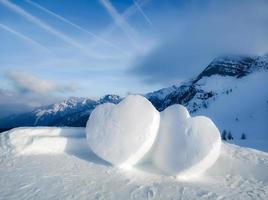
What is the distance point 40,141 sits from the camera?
11828 mm

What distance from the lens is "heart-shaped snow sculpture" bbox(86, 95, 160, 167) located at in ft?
34.0

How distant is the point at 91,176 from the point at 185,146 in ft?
9.43

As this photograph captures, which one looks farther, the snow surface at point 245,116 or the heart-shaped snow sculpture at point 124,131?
the snow surface at point 245,116

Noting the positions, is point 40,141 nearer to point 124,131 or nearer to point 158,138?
point 124,131

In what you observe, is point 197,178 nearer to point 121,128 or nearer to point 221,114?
point 121,128

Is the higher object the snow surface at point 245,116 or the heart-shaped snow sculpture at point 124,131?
the heart-shaped snow sculpture at point 124,131

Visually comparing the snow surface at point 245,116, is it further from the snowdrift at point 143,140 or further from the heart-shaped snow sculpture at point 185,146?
the heart-shaped snow sculpture at point 185,146

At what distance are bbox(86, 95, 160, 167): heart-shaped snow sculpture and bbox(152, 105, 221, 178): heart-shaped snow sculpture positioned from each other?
1.39ft

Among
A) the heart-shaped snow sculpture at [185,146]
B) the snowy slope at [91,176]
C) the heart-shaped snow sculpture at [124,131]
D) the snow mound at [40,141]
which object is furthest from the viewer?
the snow mound at [40,141]

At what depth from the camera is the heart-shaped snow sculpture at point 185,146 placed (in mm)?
9828

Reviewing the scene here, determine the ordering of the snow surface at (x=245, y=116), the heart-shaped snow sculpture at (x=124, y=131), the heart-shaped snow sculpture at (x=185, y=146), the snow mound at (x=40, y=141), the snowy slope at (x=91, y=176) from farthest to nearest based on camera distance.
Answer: the snow surface at (x=245, y=116)
the snow mound at (x=40, y=141)
the heart-shaped snow sculpture at (x=124, y=131)
the heart-shaped snow sculpture at (x=185, y=146)
the snowy slope at (x=91, y=176)

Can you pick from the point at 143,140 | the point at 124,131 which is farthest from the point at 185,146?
the point at 124,131

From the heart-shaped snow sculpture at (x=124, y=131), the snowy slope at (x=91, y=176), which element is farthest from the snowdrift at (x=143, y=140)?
the snowy slope at (x=91, y=176)

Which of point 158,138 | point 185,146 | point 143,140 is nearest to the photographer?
point 185,146
